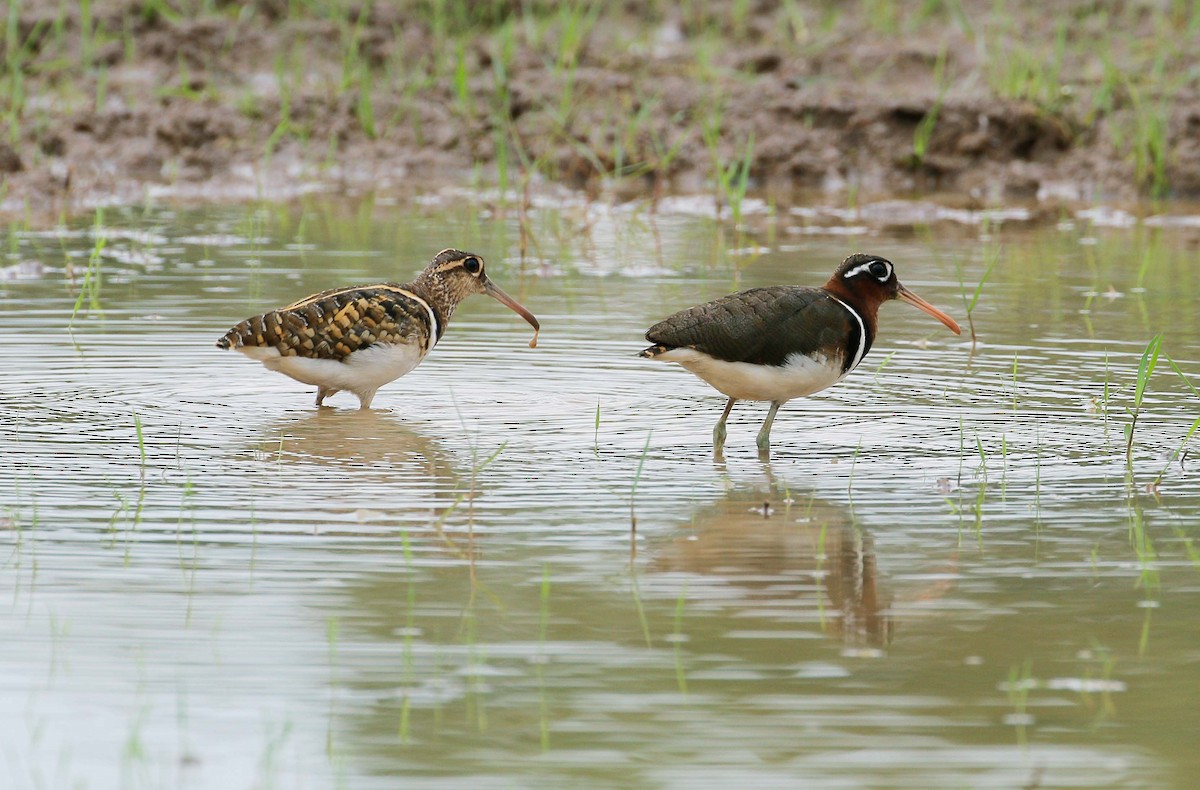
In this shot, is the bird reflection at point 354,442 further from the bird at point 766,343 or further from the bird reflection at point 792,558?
the bird reflection at point 792,558

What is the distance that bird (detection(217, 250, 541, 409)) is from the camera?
852 cm

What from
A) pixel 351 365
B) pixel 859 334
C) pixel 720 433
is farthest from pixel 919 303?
pixel 351 365

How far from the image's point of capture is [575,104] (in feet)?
53.6

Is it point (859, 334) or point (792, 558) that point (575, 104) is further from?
point (792, 558)

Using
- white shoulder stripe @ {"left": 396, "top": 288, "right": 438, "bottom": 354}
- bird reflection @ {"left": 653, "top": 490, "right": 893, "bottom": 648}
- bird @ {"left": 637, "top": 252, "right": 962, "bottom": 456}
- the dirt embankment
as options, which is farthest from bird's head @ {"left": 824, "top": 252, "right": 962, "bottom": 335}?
the dirt embankment

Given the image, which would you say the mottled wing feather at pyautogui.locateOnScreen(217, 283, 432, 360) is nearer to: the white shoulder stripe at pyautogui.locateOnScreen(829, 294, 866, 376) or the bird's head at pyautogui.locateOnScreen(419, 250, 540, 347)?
the bird's head at pyautogui.locateOnScreen(419, 250, 540, 347)

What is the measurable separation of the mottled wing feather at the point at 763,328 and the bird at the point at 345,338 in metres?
1.31

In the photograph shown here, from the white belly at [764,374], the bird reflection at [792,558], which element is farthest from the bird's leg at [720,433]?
the bird reflection at [792,558]

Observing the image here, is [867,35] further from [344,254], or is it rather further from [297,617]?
[297,617]

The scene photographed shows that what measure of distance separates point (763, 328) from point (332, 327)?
1.95m

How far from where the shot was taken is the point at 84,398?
8.32m

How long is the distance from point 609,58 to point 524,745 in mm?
13670

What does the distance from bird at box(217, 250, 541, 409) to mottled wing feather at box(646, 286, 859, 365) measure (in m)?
1.31

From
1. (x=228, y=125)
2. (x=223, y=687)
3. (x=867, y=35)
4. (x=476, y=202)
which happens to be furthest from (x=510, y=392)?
(x=867, y=35)
